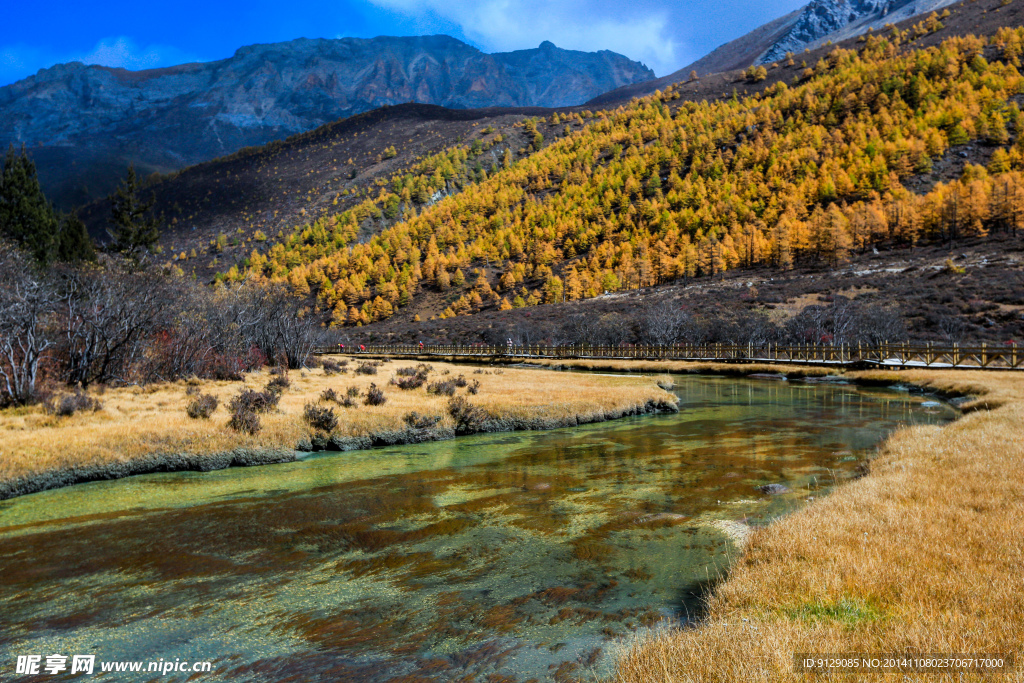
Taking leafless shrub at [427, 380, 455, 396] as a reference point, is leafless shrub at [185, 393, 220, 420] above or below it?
above

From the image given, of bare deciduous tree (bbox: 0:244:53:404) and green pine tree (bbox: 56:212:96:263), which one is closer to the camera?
bare deciduous tree (bbox: 0:244:53:404)

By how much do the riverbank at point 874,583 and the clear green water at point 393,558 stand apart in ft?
3.29

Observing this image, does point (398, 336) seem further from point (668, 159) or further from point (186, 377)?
point (668, 159)

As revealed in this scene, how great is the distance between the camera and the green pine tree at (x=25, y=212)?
38000mm

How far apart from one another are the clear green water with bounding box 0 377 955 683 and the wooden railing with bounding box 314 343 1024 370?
26767mm

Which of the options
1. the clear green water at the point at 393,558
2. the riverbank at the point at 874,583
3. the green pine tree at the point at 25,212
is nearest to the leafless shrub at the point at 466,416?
the clear green water at the point at 393,558

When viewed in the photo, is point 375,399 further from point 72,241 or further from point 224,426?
point 72,241

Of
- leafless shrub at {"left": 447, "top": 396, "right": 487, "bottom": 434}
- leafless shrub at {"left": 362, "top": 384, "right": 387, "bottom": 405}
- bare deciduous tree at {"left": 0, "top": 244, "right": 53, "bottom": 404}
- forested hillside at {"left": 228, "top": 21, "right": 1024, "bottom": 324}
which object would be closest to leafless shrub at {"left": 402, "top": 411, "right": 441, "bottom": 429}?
leafless shrub at {"left": 447, "top": 396, "right": 487, "bottom": 434}

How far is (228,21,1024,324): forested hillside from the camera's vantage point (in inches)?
4158

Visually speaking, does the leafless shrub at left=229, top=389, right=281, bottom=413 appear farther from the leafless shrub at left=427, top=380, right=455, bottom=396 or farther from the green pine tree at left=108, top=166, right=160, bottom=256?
the green pine tree at left=108, top=166, right=160, bottom=256

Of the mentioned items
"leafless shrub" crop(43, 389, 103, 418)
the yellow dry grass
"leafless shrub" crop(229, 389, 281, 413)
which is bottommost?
the yellow dry grass

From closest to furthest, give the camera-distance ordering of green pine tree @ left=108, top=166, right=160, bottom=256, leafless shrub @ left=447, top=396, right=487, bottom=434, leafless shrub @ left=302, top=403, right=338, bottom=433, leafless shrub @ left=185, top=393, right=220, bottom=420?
leafless shrub @ left=185, top=393, right=220, bottom=420 → leafless shrub @ left=302, top=403, right=338, bottom=433 → leafless shrub @ left=447, top=396, right=487, bottom=434 → green pine tree @ left=108, top=166, right=160, bottom=256

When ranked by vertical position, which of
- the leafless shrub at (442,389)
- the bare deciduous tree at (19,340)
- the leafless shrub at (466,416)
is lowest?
the leafless shrub at (466,416)

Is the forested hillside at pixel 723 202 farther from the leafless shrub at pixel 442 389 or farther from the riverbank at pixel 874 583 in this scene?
the riverbank at pixel 874 583
